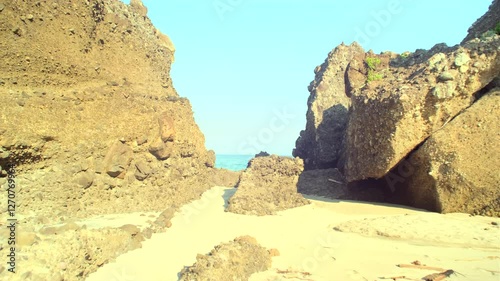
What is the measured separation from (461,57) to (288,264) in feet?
21.0

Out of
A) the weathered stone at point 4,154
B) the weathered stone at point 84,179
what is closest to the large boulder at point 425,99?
the weathered stone at point 84,179

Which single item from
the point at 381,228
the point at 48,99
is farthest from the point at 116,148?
the point at 381,228

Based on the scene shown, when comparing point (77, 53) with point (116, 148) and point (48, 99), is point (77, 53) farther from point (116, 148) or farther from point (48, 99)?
point (116, 148)

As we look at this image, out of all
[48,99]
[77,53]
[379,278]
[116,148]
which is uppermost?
[77,53]

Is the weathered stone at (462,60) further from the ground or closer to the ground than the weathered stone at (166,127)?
further from the ground

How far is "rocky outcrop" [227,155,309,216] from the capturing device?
937 centimetres

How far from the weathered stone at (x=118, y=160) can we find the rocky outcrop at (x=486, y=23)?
30.3 feet

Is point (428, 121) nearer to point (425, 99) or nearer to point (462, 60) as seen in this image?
point (425, 99)

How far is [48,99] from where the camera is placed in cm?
690

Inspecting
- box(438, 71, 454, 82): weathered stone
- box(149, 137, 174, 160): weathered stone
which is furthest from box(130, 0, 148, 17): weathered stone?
box(438, 71, 454, 82): weathered stone

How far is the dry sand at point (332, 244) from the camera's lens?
5.02m

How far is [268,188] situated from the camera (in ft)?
34.1

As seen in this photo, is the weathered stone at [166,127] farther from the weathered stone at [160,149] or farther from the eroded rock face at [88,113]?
the weathered stone at [160,149]

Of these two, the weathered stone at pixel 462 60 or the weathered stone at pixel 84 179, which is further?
the weathered stone at pixel 462 60
